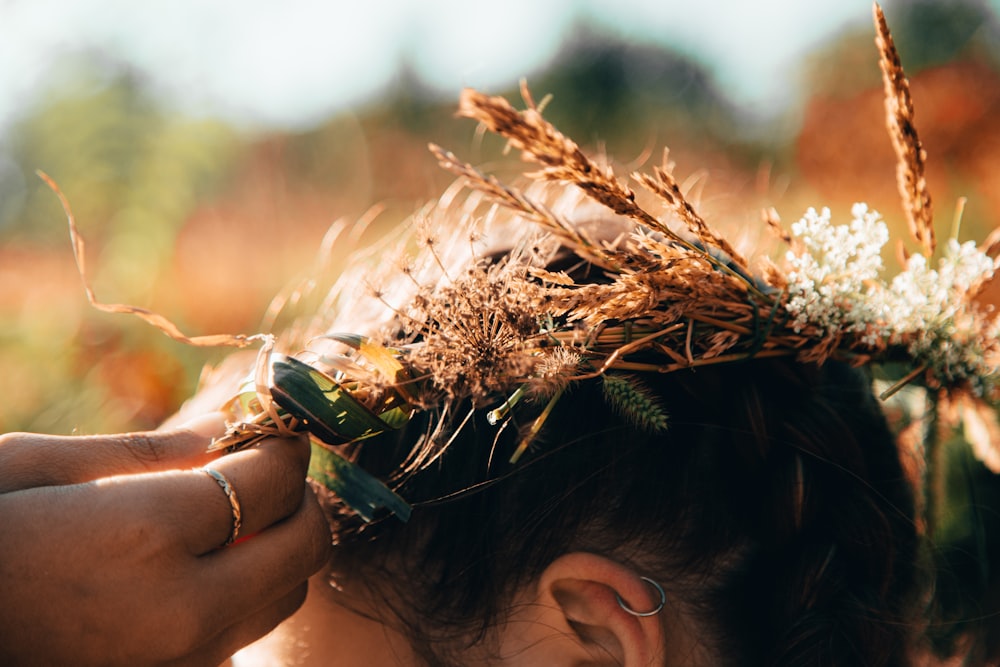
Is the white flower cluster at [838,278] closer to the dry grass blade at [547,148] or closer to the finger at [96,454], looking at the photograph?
the dry grass blade at [547,148]

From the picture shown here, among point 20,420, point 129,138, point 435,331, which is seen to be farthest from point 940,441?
point 129,138

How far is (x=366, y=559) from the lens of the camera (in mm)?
1512

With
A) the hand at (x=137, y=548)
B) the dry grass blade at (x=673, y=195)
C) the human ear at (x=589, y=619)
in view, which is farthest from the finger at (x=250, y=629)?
the dry grass blade at (x=673, y=195)

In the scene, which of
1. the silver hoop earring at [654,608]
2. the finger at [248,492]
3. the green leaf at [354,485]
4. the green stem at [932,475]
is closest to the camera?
the finger at [248,492]

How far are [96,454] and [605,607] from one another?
0.87 m

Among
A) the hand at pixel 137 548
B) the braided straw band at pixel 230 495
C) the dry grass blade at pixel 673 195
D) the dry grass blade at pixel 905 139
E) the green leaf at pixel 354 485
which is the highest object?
the dry grass blade at pixel 905 139

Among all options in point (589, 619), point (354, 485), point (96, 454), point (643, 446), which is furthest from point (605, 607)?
point (96, 454)

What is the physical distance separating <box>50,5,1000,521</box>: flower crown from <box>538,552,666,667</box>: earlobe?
0.96ft

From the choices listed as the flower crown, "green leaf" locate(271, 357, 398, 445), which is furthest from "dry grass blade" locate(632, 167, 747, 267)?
"green leaf" locate(271, 357, 398, 445)

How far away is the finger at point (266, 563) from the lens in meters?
1.14

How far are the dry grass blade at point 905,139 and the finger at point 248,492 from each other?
1066mm

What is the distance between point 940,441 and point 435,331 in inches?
42.1

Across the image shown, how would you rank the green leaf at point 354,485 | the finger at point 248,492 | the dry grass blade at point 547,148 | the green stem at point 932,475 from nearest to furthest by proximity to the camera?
the dry grass blade at point 547,148 < the finger at point 248,492 < the green leaf at point 354,485 < the green stem at point 932,475

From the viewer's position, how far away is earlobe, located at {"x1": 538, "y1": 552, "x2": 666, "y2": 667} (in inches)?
53.6
